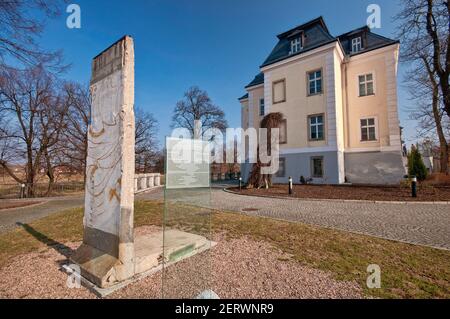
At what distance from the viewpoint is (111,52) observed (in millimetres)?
3645

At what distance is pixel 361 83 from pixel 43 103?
2758 cm

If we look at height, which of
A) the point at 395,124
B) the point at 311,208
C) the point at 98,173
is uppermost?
the point at 395,124

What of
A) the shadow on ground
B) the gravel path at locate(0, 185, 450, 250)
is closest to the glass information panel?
the shadow on ground

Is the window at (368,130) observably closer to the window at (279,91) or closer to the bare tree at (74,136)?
the window at (279,91)

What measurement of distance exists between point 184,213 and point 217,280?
82.4 inches

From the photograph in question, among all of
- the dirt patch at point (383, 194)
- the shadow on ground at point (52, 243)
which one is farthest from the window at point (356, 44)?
the shadow on ground at point (52, 243)

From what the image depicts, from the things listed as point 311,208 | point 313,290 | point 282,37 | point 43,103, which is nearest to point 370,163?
Answer: point 311,208

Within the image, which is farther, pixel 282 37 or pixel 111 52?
pixel 282 37

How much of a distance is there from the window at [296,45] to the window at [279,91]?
287 cm

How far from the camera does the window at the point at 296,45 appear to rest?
1908cm
